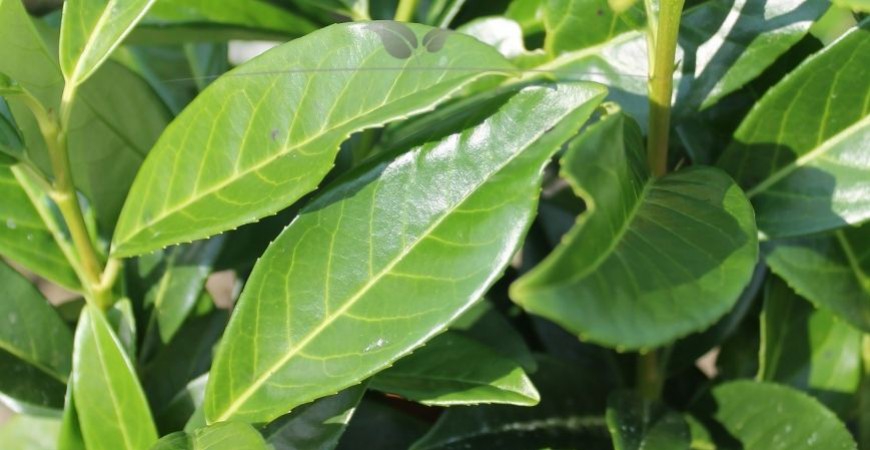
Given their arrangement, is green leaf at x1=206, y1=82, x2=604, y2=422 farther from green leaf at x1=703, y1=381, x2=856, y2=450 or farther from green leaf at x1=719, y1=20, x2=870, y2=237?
green leaf at x1=703, y1=381, x2=856, y2=450

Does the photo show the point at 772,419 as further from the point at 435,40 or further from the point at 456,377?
the point at 435,40

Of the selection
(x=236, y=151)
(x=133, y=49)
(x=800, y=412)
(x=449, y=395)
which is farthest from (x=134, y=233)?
(x=800, y=412)

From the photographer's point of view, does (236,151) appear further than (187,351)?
No

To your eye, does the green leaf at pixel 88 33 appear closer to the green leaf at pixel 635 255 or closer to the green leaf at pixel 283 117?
the green leaf at pixel 283 117

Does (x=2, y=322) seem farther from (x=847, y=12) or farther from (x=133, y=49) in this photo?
(x=847, y=12)

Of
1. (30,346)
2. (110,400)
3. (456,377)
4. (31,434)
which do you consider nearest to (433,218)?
(456,377)

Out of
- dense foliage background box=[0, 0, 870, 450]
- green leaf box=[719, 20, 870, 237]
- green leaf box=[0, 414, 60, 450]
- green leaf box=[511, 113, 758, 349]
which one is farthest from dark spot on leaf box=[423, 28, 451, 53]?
green leaf box=[0, 414, 60, 450]

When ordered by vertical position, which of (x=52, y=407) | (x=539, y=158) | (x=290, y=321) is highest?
(x=539, y=158)

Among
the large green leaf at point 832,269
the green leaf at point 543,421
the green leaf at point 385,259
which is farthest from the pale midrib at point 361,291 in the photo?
the large green leaf at point 832,269
